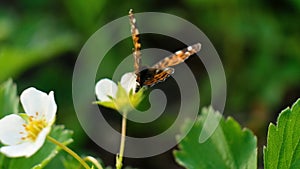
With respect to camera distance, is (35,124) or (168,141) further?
(168,141)

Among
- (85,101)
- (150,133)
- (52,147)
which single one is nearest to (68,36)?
(85,101)

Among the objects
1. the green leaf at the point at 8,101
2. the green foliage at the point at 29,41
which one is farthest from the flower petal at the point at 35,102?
the green foliage at the point at 29,41

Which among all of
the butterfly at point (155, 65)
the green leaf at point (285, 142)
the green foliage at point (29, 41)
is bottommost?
the green leaf at point (285, 142)

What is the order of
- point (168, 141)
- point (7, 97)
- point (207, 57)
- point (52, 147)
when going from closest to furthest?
point (52, 147) → point (7, 97) → point (168, 141) → point (207, 57)

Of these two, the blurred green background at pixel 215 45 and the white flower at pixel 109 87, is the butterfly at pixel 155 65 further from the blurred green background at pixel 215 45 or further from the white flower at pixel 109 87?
the blurred green background at pixel 215 45

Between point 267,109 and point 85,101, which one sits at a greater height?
point 85,101

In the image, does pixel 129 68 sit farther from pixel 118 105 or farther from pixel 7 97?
pixel 118 105

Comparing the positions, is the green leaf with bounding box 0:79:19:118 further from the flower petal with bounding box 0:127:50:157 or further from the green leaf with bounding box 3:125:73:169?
the flower petal with bounding box 0:127:50:157

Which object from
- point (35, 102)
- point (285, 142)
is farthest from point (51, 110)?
point (285, 142)
